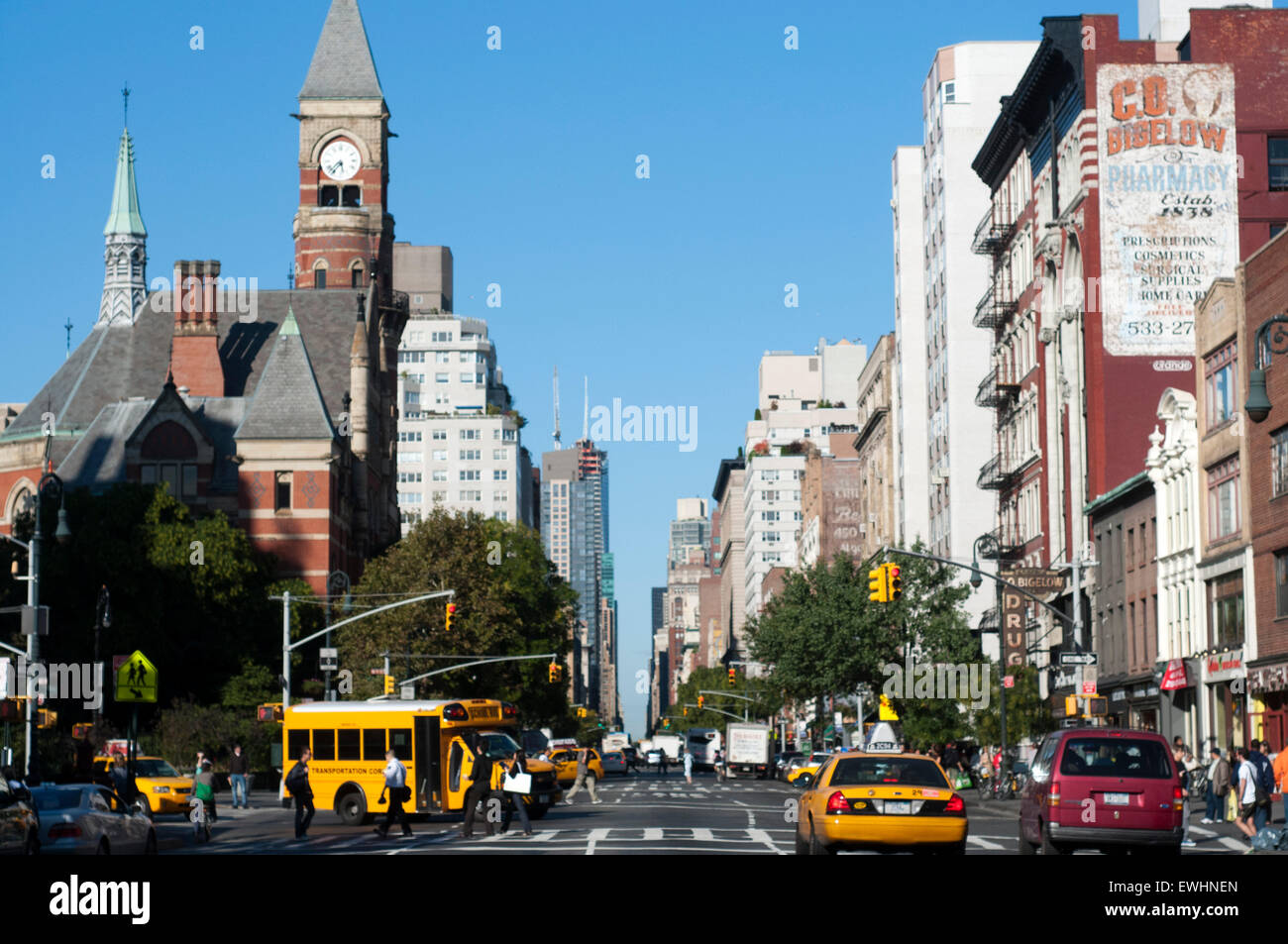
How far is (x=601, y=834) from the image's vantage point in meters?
31.6

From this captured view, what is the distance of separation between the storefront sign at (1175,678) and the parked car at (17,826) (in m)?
39.1

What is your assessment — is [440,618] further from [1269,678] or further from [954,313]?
[1269,678]

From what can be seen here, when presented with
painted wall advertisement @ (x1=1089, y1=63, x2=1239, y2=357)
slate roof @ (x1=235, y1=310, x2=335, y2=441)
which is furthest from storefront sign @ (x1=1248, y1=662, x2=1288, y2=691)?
slate roof @ (x1=235, y1=310, x2=335, y2=441)

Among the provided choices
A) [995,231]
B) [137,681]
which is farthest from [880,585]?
[995,231]

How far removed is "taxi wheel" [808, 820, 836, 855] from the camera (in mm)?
22094

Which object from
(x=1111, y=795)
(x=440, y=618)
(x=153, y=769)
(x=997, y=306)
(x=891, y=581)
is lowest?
(x=153, y=769)

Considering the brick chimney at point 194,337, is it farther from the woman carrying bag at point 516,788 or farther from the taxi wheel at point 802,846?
the taxi wheel at point 802,846

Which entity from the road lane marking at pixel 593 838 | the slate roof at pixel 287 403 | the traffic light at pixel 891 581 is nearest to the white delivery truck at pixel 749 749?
the slate roof at pixel 287 403

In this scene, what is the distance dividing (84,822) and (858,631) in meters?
53.3

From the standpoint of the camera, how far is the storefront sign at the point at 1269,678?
4503cm

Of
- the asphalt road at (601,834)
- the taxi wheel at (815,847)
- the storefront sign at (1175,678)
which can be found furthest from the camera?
the storefront sign at (1175,678)

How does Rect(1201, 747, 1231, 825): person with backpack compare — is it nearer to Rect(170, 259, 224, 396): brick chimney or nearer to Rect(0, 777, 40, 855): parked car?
Rect(0, 777, 40, 855): parked car

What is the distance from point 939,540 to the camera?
9594 cm

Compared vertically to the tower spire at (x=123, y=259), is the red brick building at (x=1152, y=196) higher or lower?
lower
